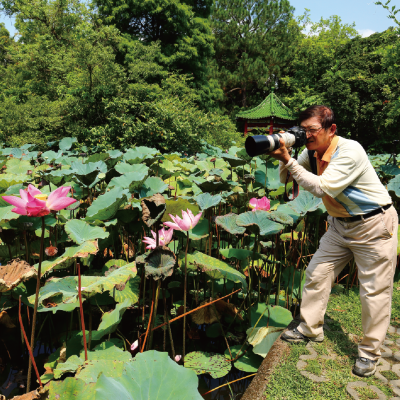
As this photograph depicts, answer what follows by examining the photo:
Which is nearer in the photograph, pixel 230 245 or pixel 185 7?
pixel 230 245

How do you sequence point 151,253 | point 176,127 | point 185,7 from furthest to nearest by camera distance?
point 185,7
point 176,127
point 151,253

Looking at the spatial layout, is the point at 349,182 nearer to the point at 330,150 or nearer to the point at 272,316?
the point at 330,150

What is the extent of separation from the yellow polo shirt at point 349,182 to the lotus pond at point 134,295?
9.7 inches

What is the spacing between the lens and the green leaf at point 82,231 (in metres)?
1.48

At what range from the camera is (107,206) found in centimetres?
182

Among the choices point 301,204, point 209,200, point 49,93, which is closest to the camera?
point 209,200

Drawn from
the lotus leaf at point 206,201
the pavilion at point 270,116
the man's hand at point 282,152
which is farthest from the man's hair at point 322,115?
the pavilion at point 270,116

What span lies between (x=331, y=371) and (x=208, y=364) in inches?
22.7

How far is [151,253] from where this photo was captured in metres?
1.13

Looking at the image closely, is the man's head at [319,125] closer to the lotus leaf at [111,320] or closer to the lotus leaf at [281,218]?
the lotus leaf at [281,218]

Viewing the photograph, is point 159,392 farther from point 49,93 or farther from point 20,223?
point 49,93

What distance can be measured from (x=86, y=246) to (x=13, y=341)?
85cm

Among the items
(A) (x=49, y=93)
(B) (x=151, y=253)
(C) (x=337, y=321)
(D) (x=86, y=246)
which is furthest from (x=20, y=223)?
(A) (x=49, y=93)

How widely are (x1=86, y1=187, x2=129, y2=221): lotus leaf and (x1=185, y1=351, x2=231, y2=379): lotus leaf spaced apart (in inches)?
31.8
